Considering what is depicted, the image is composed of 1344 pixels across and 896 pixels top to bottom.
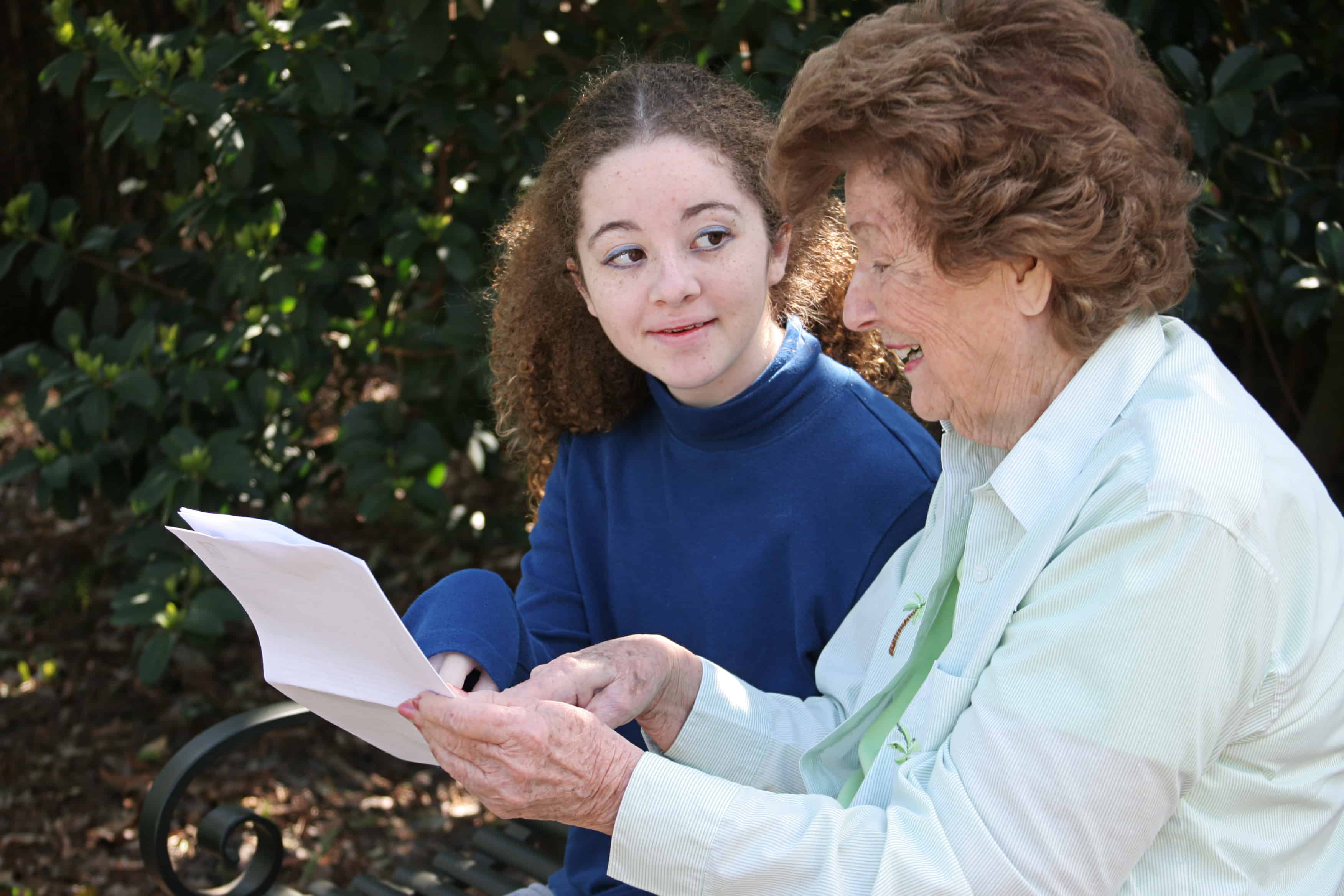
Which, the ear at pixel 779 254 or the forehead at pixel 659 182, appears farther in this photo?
the ear at pixel 779 254

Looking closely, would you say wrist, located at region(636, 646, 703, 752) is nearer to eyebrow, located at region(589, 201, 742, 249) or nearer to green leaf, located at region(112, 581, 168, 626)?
eyebrow, located at region(589, 201, 742, 249)

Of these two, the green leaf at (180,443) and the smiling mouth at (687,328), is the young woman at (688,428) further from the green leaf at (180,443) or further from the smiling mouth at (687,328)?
the green leaf at (180,443)

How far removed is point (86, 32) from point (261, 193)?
554mm

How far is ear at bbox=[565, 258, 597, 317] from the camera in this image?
6.85ft

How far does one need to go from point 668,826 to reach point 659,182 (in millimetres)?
973

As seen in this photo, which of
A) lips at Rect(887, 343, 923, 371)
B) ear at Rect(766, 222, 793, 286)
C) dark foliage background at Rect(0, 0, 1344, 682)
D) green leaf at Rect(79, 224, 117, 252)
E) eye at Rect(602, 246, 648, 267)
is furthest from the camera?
green leaf at Rect(79, 224, 117, 252)

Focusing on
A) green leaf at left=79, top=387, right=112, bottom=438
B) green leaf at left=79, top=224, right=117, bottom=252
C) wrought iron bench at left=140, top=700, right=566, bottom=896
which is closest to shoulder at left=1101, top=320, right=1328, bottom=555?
wrought iron bench at left=140, top=700, right=566, bottom=896

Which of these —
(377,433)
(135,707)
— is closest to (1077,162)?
(377,433)

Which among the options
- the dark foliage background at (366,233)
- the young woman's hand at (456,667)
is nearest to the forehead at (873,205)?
the young woman's hand at (456,667)

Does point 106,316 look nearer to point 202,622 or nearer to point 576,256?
point 202,622

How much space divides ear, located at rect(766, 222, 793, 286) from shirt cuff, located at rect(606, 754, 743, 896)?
89 centimetres

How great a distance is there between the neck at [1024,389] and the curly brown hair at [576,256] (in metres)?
0.51

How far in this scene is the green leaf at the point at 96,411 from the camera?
3162mm

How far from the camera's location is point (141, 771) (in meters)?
3.84
